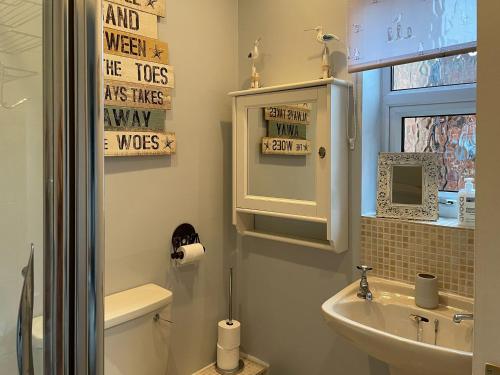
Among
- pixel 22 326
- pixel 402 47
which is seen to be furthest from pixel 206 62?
pixel 22 326

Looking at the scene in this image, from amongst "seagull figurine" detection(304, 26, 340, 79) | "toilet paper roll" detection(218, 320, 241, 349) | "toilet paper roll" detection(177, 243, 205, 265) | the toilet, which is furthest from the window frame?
the toilet

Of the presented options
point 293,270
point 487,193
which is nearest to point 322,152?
point 293,270

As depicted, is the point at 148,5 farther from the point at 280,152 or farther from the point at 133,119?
the point at 280,152

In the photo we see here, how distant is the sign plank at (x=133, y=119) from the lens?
57.5 inches

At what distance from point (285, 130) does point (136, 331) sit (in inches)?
38.5

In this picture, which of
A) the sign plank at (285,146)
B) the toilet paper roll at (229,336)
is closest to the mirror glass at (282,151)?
the sign plank at (285,146)

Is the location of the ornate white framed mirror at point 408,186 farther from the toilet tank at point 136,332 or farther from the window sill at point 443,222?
the toilet tank at point 136,332

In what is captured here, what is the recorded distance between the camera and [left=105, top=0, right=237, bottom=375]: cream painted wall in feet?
5.13

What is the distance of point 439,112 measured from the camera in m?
1.55

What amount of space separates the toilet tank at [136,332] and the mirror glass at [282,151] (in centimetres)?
63

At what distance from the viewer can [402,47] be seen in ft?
4.59

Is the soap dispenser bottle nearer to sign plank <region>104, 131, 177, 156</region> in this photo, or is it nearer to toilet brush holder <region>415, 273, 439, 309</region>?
toilet brush holder <region>415, 273, 439, 309</region>

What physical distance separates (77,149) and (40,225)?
191 millimetres

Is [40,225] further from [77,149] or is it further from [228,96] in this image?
[228,96]
